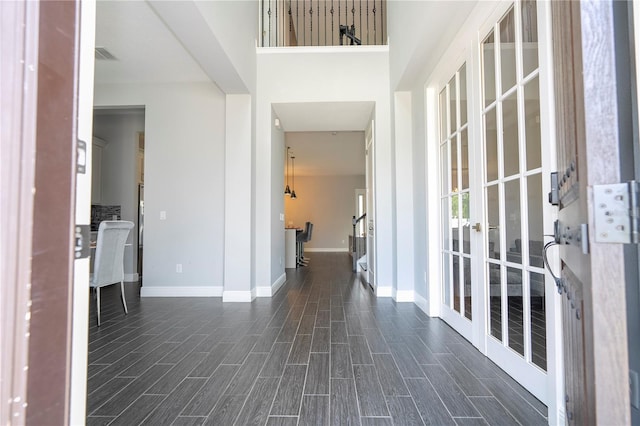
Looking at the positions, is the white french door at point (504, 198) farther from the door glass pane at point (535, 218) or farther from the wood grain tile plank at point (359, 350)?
the wood grain tile plank at point (359, 350)

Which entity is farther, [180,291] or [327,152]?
[327,152]

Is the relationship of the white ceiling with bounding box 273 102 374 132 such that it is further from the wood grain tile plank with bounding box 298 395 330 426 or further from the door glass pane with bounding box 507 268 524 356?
the wood grain tile plank with bounding box 298 395 330 426

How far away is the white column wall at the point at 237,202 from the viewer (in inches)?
142

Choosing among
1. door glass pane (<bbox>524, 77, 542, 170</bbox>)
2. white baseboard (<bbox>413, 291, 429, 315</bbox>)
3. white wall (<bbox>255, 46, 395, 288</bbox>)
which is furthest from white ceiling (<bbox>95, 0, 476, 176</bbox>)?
white baseboard (<bbox>413, 291, 429, 315</bbox>)

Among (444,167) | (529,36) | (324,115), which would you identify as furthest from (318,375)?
(324,115)

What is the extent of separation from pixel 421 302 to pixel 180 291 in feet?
9.72

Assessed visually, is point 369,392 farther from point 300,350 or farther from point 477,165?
point 477,165

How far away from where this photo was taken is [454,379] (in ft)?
5.65

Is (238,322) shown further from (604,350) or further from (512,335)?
(604,350)

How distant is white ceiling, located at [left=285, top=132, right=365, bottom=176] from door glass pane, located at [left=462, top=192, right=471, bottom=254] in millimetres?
4504

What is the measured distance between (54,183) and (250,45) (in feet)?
12.1

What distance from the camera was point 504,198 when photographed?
6.04 feet

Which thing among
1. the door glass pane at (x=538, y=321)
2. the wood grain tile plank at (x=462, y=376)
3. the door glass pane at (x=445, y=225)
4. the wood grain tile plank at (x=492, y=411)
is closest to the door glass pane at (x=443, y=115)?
the door glass pane at (x=445, y=225)

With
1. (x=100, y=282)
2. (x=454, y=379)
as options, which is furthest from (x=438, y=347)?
(x=100, y=282)
